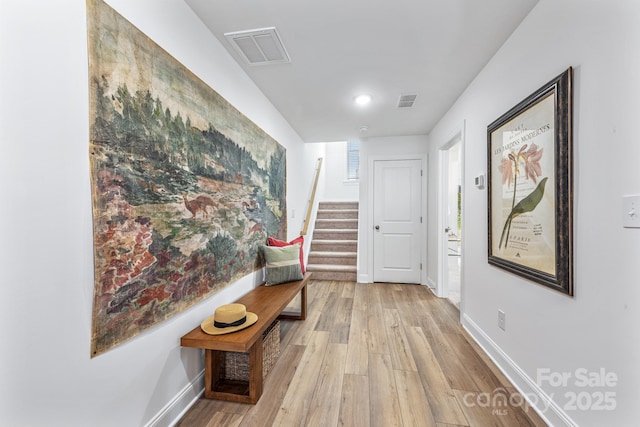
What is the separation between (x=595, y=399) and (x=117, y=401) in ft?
6.82

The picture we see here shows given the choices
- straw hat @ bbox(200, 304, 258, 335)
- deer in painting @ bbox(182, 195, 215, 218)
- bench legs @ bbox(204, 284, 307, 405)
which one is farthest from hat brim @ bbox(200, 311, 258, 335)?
deer in painting @ bbox(182, 195, 215, 218)

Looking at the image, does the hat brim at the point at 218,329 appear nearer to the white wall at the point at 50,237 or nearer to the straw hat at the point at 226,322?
the straw hat at the point at 226,322

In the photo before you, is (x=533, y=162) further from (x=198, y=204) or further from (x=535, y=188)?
(x=198, y=204)

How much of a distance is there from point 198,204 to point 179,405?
115 cm

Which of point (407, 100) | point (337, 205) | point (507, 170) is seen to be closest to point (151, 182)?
point (507, 170)

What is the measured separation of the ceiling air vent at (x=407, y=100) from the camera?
2.81 m

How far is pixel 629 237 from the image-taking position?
104cm

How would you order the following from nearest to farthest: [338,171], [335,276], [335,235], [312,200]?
1. [335,276]
2. [312,200]
3. [335,235]
4. [338,171]

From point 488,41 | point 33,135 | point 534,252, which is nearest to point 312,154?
point 488,41

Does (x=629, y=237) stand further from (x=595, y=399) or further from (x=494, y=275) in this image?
(x=494, y=275)

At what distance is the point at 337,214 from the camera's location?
18.5 feet

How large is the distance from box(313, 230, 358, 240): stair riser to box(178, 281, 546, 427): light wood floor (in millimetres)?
2238

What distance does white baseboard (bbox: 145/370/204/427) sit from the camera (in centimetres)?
137

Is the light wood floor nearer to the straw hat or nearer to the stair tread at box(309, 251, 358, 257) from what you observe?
the straw hat
